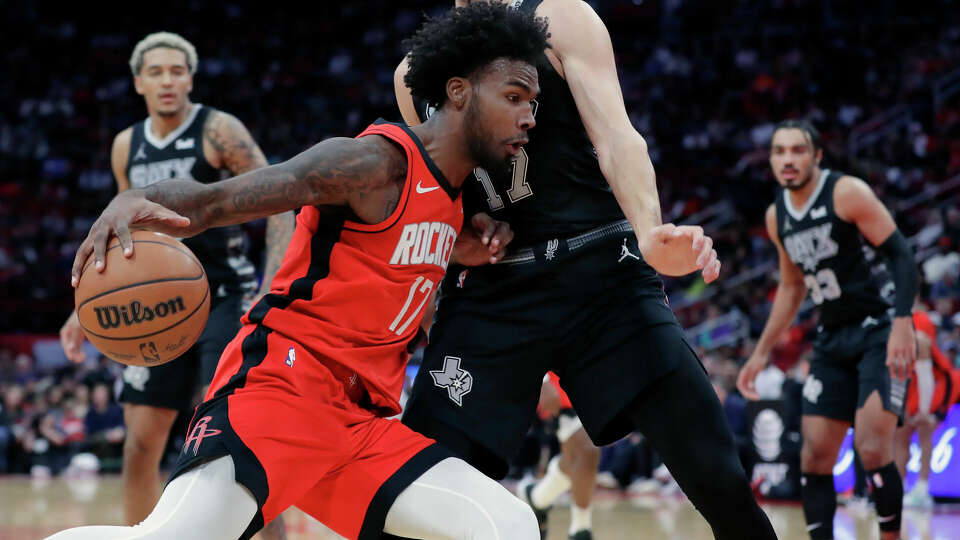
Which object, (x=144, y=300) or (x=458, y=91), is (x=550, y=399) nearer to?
(x=458, y=91)

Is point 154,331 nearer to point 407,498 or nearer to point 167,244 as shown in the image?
point 167,244

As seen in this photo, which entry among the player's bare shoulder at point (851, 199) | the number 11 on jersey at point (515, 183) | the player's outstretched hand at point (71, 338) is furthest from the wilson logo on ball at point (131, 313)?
the player's bare shoulder at point (851, 199)

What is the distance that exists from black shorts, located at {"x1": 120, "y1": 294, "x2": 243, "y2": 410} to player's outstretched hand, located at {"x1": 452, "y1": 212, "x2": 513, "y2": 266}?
1.84 meters

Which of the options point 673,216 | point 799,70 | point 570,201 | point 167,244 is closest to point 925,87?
point 799,70

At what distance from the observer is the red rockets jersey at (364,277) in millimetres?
2775

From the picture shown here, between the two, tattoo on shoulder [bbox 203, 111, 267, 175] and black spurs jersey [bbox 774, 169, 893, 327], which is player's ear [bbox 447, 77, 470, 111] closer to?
tattoo on shoulder [bbox 203, 111, 267, 175]

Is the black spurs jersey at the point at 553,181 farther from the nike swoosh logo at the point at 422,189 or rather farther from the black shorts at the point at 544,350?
the nike swoosh logo at the point at 422,189

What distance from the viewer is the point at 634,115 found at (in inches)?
755

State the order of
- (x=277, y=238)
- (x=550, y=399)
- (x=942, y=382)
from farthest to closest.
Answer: (x=942, y=382) → (x=550, y=399) → (x=277, y=238)

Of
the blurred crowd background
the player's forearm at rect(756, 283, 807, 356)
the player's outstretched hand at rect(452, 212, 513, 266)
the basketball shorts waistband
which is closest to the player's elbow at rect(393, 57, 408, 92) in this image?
the player's outstretched hand at rect(452, 212, 513, 266)

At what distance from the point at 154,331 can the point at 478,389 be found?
961 mm

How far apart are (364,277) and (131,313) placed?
59 centimetres

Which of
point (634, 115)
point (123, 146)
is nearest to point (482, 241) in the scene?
point (123, 146)

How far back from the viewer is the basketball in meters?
2.49
